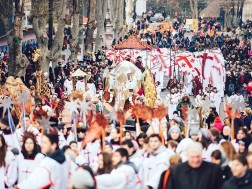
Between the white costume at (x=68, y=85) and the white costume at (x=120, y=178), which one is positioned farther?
the white costume at (x=68, y=85)

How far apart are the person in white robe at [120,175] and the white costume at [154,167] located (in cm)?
55

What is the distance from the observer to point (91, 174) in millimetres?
10688

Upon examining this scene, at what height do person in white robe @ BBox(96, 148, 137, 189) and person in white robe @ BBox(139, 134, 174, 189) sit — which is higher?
person in white robe @ BBox(96, 148, 137, 189)

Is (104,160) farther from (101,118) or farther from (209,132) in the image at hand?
(209,132)

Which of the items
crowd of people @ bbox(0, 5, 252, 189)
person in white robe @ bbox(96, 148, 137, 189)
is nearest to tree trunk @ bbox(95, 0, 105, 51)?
crowd of people @ bbox(0, 5, 252, 189)

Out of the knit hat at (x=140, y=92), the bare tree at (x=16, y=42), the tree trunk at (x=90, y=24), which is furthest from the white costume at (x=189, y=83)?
the tree trunk at (x=90, y=24)

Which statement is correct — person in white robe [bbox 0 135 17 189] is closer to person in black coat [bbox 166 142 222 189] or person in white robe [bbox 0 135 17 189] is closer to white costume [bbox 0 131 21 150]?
white costume [bbox 0 131 21 150]

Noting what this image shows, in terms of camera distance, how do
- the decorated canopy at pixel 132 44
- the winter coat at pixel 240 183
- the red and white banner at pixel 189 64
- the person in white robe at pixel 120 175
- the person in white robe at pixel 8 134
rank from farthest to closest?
the decorated canopy at pixel 132 44
the red and white banner at pixel 189 64
the person in white robe at pixel 8 134
the person in white robe at pixel 120 175
the winter coat at pixel 240 183

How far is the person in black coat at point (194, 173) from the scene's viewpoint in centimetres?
1120

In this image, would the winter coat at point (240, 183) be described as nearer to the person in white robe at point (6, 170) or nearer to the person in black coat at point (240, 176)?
the person in black coat at point (240, 176)

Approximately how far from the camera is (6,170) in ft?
44.2

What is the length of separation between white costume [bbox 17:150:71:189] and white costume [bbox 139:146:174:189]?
44.5 inches

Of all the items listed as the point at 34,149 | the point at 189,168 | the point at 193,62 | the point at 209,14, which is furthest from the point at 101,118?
the point at 209,14

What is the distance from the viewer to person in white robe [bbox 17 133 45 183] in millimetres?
13453
